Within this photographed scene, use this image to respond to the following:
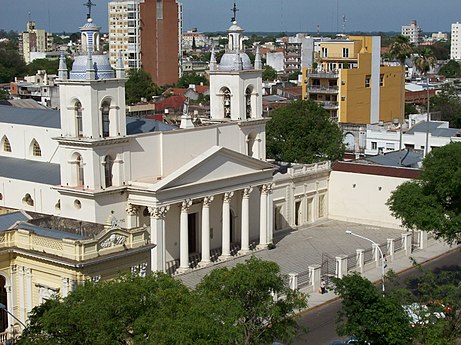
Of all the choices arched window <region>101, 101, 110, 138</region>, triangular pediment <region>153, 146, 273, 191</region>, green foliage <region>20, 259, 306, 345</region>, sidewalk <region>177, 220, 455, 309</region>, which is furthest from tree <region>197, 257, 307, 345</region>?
arched window <region>101, 101, 110, 138</region>

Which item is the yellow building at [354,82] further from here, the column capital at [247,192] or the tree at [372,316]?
the tree at [372,316]

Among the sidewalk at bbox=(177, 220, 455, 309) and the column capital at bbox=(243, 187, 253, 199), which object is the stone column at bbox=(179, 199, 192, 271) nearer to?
the sidewalk at bbox=(177, 220, 455, 309)

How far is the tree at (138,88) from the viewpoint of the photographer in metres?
123

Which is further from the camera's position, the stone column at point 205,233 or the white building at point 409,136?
the white building at point 409,136

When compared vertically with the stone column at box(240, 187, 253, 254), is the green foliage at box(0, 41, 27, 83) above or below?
above

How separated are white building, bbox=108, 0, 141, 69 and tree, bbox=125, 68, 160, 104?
1945 cm

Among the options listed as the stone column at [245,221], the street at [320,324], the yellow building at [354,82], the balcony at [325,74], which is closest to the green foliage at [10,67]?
the yellow building at [354,82]

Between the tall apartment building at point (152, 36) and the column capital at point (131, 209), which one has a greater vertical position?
the tall apartment building at point (152, 36)

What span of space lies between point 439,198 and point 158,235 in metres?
14.1

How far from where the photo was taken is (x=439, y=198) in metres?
42.8

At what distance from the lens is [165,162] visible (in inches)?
1907

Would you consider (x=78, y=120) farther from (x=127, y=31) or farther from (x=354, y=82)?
(x=127, y=31)

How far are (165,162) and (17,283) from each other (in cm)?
1657

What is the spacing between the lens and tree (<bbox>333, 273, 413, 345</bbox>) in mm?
28125
